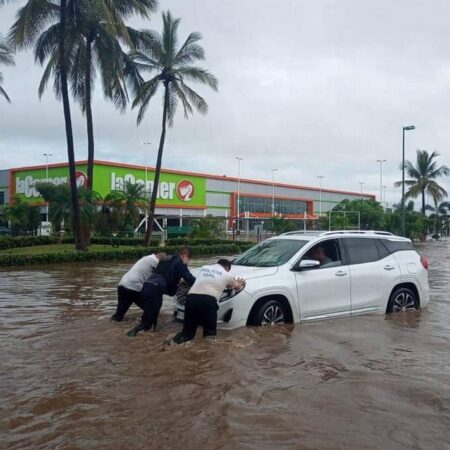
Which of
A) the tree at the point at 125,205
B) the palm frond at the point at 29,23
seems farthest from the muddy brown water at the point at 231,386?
the tree at the point at 125,205

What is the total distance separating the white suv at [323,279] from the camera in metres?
7.57

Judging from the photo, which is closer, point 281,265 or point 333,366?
point 333,366

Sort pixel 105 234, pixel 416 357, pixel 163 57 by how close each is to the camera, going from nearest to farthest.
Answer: pixel 416 357
pixel 163 57
pixel 105 234

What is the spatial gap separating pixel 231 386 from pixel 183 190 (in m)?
60.9

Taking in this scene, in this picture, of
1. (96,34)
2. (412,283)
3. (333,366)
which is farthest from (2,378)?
(96,34)

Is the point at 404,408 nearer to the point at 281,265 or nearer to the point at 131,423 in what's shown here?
the point at 131,423

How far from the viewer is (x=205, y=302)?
6.86 metres

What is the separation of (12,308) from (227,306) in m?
5.59

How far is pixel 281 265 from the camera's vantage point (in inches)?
317

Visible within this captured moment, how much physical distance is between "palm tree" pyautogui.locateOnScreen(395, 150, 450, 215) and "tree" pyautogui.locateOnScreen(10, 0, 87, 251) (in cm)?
4733

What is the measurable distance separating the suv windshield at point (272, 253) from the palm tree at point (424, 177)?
5985cm

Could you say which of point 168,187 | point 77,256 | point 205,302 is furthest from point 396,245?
point 168,187

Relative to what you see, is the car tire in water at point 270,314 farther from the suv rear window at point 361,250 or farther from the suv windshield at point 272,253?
the suv rear window at point 361,250

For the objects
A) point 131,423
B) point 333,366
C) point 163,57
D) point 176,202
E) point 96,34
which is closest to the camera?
point 131,423
